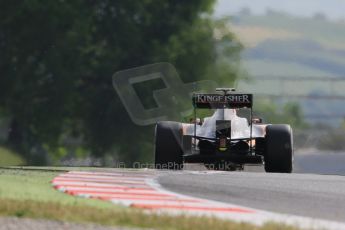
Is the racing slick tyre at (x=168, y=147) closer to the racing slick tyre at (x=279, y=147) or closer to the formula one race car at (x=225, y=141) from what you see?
the formula one race car at (x=225, y=141)

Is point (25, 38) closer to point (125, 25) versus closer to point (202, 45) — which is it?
point (125, 25)

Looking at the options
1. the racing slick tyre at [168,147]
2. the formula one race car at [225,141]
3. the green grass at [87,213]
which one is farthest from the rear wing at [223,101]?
the green grass at [87,213]

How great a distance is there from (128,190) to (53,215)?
2.93 meters

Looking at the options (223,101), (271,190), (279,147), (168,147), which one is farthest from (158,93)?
(271,190)

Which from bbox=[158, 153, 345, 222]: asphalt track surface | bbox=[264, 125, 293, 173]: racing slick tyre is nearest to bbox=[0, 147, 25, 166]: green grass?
bbox=[264, 125, 293, 173]: racing slick tyre

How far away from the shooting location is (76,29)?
52.1 meters

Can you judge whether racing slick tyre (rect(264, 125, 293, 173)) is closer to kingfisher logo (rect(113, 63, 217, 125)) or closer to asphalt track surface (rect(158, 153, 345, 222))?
asphalt track surface (rect(158, 153, 345, 222))

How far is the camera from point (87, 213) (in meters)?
12.3

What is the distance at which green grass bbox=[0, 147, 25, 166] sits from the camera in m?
37.5

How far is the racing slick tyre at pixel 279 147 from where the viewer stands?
2112 centimetres

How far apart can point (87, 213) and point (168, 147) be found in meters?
9.16

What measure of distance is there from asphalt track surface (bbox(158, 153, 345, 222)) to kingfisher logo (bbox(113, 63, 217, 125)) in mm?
25377

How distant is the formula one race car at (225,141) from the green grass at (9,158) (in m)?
15.7

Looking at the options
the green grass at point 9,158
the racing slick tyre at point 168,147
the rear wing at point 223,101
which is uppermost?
the rear wing at point 223,101
